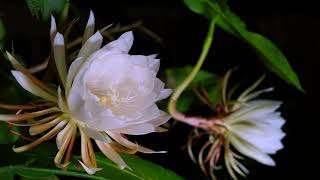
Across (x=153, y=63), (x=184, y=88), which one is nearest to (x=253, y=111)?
(x=184, y=88)

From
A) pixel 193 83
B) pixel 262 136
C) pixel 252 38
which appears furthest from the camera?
pixel 193 83

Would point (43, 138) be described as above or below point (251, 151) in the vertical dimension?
above

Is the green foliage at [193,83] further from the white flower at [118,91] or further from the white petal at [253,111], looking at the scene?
the white flower at [118,91]

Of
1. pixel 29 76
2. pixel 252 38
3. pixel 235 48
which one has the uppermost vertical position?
pixel 29 76

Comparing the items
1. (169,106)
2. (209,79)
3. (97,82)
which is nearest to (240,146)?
(169,106)

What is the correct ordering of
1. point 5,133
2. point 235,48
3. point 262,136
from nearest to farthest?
point 5,133, point 262,136, point 235,48

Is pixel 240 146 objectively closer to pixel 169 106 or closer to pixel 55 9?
pixel 169 106

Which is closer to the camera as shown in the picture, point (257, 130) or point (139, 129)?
point (139, 129)

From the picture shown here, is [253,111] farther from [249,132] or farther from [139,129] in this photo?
[139,129]
